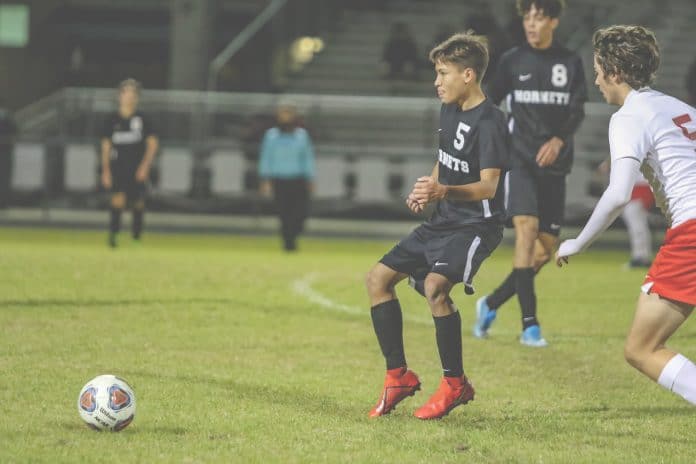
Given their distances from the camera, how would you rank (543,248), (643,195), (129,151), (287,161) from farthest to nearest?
(287,161)
(129,151)
(643,195)
(543,248)

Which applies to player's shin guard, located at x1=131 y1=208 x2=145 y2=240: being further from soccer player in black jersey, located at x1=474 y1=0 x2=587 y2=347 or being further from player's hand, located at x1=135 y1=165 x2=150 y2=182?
soccer player in black jersey, located at x1=474 y1=0 x2=587 y2=347

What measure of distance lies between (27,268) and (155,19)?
22.3 metres

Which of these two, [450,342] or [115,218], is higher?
[450,342]

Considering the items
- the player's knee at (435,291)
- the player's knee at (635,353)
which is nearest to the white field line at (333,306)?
the player's knee at (435,291)

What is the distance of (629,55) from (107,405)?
9.45 ft

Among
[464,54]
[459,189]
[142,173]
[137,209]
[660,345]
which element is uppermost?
[464,54]

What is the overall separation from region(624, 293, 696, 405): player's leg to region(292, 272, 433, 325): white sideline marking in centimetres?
481

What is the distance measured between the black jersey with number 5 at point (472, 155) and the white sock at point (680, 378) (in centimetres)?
130

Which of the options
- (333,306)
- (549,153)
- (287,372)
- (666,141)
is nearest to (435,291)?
(666,141)

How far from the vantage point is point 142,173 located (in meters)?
17.8

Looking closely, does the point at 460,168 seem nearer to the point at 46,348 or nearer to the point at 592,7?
the point at 46,348

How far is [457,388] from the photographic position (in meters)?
6.58

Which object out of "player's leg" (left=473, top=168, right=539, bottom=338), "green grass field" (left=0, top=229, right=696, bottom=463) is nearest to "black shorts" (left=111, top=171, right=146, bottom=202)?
"green grass field" (left=0, top=229, right=696, bottom=463)

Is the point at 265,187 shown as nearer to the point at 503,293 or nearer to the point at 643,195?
the point at 643,195
